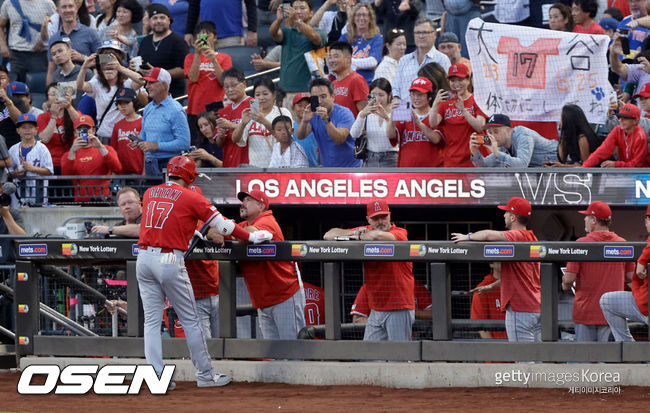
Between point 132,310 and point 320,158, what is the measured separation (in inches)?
137

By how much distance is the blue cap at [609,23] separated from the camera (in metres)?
13.9

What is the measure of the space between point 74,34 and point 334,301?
8.38m

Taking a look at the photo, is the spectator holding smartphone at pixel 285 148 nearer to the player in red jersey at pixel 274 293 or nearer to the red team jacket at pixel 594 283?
the player in red jersey at pixel 274 293

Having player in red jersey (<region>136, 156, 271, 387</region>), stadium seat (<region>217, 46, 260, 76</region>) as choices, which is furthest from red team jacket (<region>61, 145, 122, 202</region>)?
player in red jersey (<region>136, 156, 271, 387</region>)

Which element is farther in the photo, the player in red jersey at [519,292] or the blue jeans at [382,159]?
the blue jeans at [382,159]

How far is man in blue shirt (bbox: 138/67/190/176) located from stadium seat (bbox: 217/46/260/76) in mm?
3245

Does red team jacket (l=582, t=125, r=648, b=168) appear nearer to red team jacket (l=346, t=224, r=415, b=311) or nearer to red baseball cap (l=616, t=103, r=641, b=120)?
red baseball cap (l=616, t=103, r=641, b=120)

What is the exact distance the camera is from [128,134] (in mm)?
13484

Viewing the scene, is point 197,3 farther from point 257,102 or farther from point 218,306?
point 218,306

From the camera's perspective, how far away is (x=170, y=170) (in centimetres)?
921

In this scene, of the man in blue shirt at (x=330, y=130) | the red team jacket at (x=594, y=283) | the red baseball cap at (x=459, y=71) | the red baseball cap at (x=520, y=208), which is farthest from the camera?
the man in blue shirt at (x=330, y=130)

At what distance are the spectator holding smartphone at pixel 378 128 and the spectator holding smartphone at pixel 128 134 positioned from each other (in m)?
3.02

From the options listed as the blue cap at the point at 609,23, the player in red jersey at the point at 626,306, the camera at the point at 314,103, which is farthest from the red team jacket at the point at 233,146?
the player in red jersey at the point at 626,306

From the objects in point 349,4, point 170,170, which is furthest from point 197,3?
point 170,170
